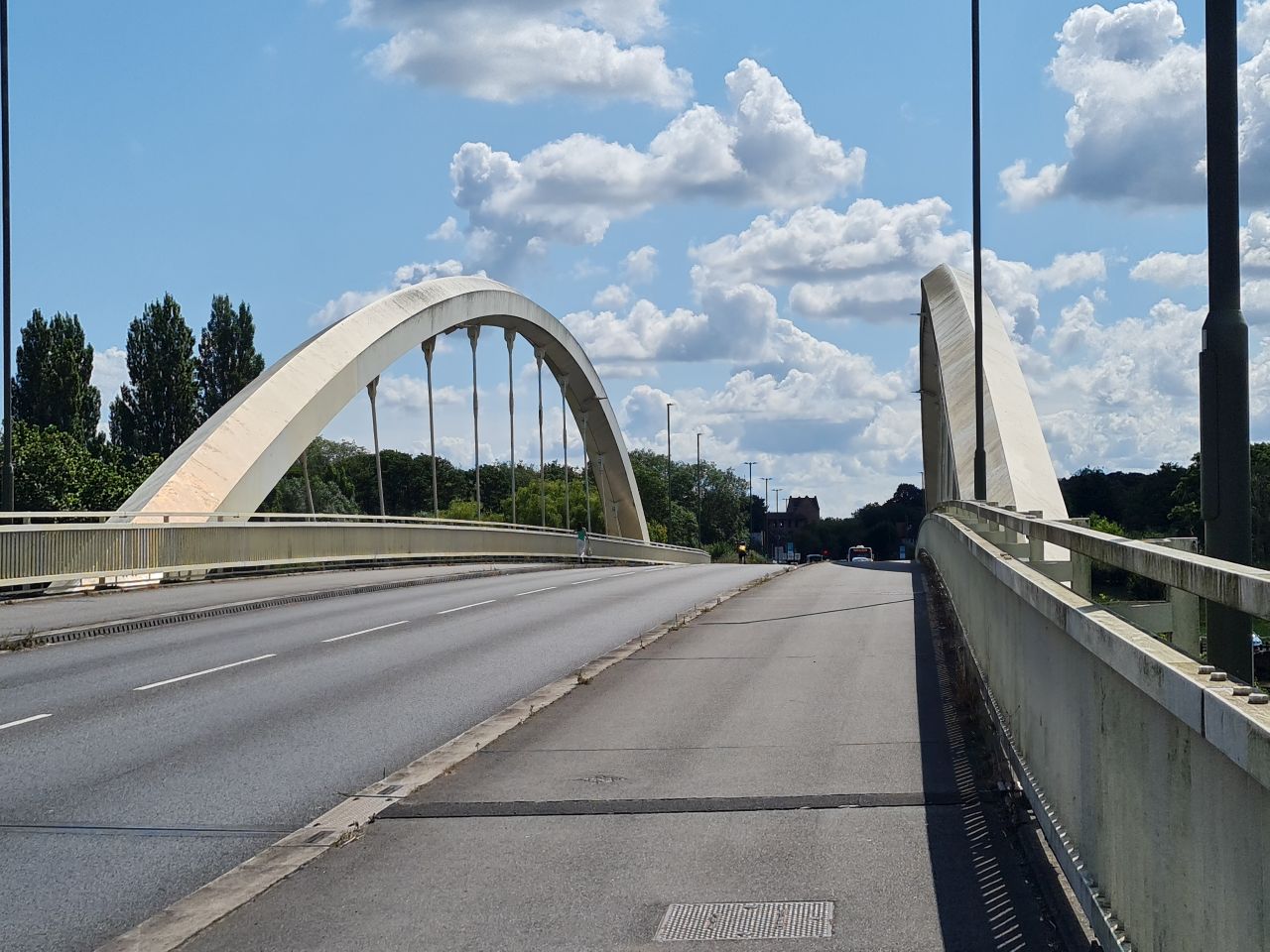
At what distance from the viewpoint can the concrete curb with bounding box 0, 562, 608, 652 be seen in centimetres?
1683

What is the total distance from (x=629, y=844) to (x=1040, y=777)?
187 cm

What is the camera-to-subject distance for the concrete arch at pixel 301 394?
98.4 feet

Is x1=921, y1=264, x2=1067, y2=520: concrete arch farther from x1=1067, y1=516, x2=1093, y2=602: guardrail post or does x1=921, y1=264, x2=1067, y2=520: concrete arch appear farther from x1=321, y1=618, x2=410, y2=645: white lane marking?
x1=1067, y1=516, x2=1093, y2=602: guardrail post

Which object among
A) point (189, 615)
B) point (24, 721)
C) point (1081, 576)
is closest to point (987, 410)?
point (189, 615)

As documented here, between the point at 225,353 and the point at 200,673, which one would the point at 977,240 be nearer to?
the point at 200,673

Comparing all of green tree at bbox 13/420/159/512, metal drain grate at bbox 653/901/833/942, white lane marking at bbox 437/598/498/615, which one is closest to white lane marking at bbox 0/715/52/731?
metal drain grate at bbox 653/901/833/942

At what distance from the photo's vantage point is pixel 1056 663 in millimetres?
6043

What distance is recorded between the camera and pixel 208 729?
35.0ft

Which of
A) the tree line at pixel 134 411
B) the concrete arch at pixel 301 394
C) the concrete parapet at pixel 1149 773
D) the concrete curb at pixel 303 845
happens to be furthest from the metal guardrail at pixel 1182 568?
the tree line at pixel 134 411

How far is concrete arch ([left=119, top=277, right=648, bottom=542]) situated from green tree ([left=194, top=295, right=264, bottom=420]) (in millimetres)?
39657

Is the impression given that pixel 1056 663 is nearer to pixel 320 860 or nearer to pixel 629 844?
pixel 629 844

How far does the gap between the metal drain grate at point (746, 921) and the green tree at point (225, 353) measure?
85.2 m

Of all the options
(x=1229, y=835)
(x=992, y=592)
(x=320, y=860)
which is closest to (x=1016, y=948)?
(x=1229, y=835)

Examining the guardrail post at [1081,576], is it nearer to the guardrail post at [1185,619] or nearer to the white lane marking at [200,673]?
the guardrail post at [1185,619]
